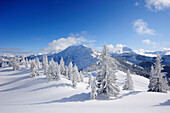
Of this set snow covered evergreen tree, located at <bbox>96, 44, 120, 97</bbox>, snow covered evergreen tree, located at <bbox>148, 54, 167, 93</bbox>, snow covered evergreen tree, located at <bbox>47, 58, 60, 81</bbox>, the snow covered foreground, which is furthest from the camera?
snow covered evergreen tree, located at <bbox>47, 58, 60, 81</bbox>

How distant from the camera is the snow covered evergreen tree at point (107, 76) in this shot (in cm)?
1812

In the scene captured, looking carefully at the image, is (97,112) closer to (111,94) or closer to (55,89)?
(111,94)

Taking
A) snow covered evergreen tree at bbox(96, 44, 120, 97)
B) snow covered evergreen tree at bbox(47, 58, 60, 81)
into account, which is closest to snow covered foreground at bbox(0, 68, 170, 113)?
snow covered evergreen tree at bbox(96, 44, 120, 97)

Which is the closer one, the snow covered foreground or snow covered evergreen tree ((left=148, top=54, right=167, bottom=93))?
the snow covered foreground

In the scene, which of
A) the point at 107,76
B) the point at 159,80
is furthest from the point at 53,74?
the point at 159,80

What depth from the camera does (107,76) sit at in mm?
18547

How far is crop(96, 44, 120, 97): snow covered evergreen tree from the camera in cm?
1812

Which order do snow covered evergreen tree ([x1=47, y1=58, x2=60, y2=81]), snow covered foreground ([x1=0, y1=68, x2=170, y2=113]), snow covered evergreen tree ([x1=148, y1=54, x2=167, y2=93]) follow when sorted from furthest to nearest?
snow covered evergreen tree ([x1=47, y1=58, x2=60, y2=81]) < snow covered evergreen tree ([x1=148, y1=54, x2=167, y2=93]) < snow covered foreground ([x1=0, y1=68, x2=170, y2=113])

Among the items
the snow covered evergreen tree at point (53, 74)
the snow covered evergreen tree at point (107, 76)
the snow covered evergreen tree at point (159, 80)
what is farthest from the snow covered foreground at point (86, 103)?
the snow covered evergreen tree at point (53, 74)

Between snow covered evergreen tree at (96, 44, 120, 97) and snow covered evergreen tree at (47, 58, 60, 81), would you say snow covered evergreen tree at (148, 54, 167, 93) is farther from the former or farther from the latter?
snow covered evergreen tree at (47, 58, 60, 81)

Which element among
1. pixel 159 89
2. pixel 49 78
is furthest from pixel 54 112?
pixel 49 78

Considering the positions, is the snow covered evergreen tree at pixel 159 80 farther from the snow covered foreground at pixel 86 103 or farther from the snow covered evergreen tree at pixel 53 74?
the snow covered evergreen tree at pixel 53 74

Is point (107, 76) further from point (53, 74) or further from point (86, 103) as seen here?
point (53, 74)

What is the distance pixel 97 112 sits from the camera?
961 cm
